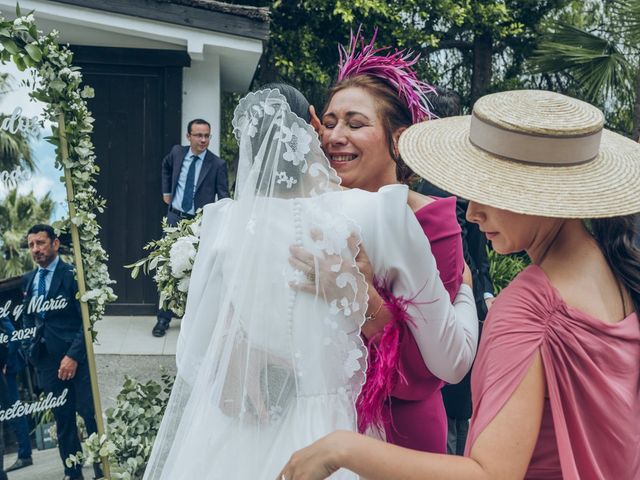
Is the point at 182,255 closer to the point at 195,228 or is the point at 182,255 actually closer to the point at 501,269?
the point at 195,228

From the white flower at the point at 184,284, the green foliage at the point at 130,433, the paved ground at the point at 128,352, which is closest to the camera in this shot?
the white flower at the point at 184,284

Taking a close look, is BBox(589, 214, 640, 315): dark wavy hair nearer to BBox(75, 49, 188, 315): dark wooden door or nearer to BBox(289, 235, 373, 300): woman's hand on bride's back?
BBox(289, 235, 373, 300): woman's hand on bride's back

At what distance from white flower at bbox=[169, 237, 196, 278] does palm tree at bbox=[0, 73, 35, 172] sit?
1.45 metres

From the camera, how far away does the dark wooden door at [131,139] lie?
850cm

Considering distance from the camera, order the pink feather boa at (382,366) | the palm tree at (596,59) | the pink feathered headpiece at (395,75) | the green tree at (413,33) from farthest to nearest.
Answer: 1. the green tree at (413,33)
2. the palm tree at (596,59)
3. the pink feathered headpiece at (395,75)
4. the pink feather boa at (382,366)

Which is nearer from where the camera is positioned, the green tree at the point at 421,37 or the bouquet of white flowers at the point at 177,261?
the bouquet of white flowers at the point at 177,261

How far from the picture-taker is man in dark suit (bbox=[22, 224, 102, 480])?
427cm

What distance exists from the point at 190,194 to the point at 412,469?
21.9 feet

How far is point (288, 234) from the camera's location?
2018 millimetres

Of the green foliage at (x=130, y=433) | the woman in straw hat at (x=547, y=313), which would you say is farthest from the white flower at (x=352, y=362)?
the green foliage at (x=130, y=433)

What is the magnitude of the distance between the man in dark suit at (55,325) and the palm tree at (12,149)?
336 millimetres

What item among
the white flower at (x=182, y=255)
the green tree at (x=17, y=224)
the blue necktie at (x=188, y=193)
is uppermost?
the white flower at (x=182, y=255)

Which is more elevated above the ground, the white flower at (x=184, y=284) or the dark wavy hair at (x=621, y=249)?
the dark wavy hair at (x=621, y=249)

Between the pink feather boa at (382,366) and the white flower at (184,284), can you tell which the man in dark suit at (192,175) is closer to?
the white flower at (184,284)
